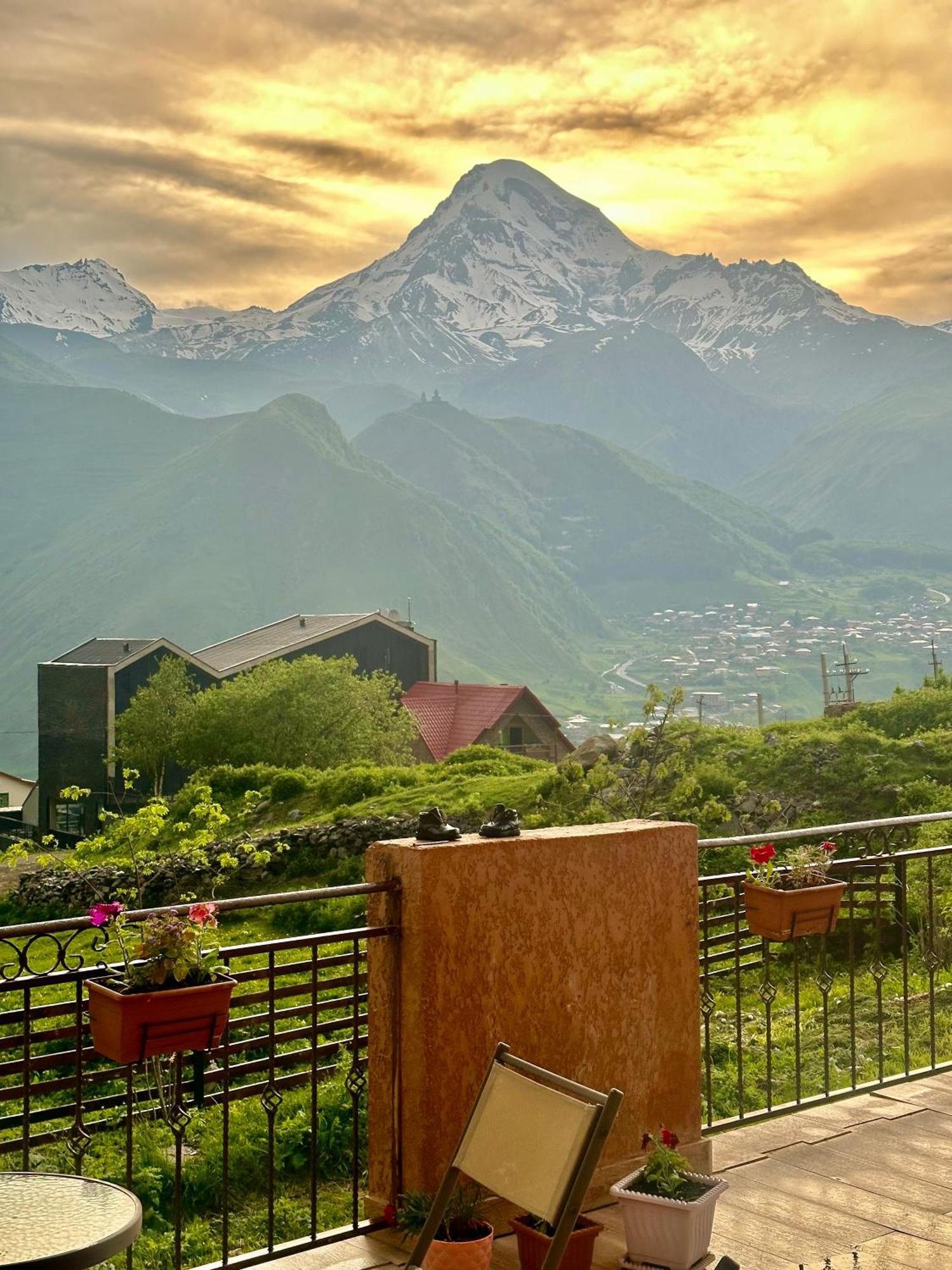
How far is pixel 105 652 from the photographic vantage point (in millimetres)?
57156

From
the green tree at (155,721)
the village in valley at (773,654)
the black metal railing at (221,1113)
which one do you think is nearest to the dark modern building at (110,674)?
the green tree at (155,721)

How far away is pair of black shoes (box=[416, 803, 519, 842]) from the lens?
4.42m

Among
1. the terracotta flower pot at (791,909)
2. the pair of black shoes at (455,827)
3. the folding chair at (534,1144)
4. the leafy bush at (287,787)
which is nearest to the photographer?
the folding chair at (534,1144)

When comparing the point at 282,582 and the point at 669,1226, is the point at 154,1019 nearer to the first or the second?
the point at 669,1226

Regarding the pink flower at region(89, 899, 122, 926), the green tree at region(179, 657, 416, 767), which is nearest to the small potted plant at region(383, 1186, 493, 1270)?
the pink flower at region(89, 899, 122, 926)

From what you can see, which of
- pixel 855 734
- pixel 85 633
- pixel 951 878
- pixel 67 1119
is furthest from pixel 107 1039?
pixel 85 633

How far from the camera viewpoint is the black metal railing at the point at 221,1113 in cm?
405

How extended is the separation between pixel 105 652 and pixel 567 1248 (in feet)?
183

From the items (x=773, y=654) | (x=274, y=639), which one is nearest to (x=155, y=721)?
(x=274, y=639)

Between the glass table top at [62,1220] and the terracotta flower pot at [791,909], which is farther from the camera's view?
the terracotta flower pot at [791,909]

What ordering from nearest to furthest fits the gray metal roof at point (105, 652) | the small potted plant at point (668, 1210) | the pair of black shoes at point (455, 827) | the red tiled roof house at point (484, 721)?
the small potted plant at point (668, 1210)
the pair of black shoes at point (455, 827)
the red tiled roof house at point (484, 721)
the gray metal roof at point (105, 652)

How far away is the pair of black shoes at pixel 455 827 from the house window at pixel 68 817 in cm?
5246

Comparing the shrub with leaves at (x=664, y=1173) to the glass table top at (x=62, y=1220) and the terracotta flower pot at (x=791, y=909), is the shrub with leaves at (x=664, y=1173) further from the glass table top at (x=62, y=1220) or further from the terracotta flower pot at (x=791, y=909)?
the glass table top at (x=62, y=1220)

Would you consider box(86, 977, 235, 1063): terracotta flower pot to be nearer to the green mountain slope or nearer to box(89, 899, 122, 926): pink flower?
box(89, 899, 122, 926): pink flower
